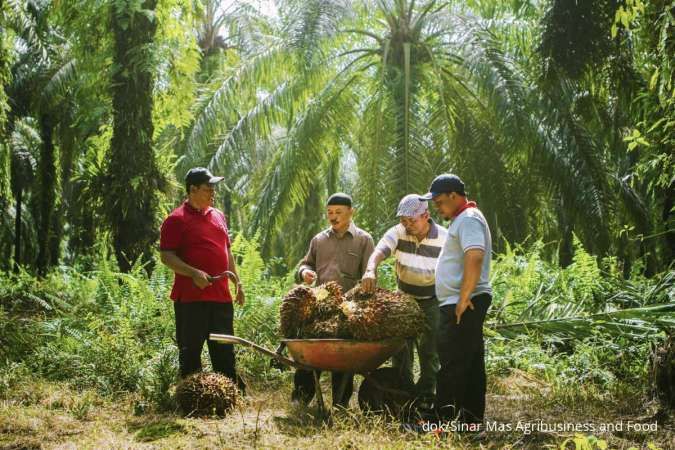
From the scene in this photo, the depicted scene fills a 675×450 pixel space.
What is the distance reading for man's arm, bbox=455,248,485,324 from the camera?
18.2 feet

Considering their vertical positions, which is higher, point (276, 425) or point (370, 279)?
point (370, 279)

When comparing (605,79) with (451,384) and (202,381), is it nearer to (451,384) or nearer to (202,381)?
(451,384)

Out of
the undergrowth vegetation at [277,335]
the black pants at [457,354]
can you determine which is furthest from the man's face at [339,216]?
the undergrowth vegetation at [277,335]

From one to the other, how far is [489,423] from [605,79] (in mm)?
5814

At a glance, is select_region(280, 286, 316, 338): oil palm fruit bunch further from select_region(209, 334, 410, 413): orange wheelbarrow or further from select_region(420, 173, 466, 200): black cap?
select_region(420, 173, 466, 200): black cap

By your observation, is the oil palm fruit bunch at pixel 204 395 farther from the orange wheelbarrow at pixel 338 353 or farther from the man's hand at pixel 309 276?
the man's hand at pixel 309 276

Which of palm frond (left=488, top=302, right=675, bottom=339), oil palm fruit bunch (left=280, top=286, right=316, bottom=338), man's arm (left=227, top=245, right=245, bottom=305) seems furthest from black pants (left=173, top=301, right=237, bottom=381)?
palm frond (left=488, top=302, right=675, bottom=339)

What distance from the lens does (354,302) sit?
243 inches

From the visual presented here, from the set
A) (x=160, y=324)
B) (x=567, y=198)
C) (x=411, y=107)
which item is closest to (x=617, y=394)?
(x=160, y=324)

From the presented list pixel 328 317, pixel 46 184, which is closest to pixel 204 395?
pixel 328 317

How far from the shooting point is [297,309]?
20.6ft

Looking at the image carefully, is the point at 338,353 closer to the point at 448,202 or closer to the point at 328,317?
the point at 328,317

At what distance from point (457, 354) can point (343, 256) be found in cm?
170

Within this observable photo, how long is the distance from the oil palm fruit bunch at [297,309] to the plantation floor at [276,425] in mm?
734
